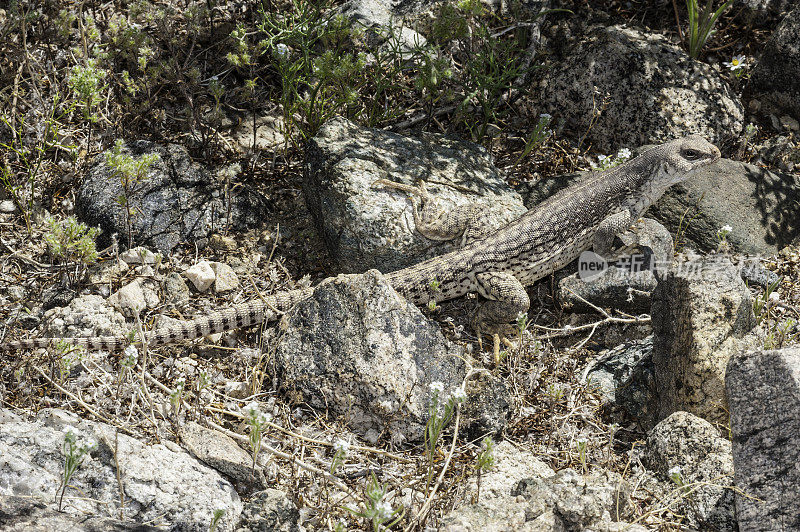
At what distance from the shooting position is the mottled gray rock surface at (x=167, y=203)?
20.7 ft

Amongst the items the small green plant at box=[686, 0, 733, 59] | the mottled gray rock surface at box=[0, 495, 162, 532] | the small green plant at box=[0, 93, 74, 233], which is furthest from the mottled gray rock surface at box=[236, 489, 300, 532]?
the small green plant at box=[686, 0, 733, 59]

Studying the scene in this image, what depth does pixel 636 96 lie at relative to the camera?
25.1ft

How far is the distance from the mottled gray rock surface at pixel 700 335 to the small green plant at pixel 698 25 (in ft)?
11.5

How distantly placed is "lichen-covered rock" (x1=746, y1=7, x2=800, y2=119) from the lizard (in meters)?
1.71

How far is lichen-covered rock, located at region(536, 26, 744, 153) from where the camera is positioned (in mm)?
7605

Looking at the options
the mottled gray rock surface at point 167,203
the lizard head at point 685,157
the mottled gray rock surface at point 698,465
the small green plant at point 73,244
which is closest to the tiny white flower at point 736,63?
the lizard head at point 685,157

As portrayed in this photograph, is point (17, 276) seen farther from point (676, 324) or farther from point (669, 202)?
point (669, 202)

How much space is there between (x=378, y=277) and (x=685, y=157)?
319 cm

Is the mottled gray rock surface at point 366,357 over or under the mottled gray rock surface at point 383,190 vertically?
under

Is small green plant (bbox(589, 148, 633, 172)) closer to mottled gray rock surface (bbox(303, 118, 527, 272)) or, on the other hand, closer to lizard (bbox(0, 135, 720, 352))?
lizard (bbox(0, 135, 720, 352))

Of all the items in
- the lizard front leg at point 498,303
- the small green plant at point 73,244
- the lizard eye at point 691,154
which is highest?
the lizard eye at point 691,154

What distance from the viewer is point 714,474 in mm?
4523

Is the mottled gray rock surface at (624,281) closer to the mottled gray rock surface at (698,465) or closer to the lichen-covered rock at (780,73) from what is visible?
the mottled gray rock surface at (698,465)

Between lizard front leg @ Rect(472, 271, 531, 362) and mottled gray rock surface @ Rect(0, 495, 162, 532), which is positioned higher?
lizard front leg @ Rect(472, 271, 531, 362)
